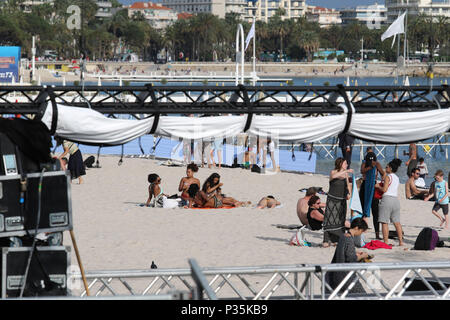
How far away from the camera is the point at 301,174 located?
26.9 meters

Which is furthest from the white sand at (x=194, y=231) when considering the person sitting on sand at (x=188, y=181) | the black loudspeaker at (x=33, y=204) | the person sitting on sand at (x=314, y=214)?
the black loudspeaker at (x=33, y=204)

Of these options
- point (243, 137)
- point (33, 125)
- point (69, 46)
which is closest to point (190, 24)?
point (69, 46)

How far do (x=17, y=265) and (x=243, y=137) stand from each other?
84.6ft

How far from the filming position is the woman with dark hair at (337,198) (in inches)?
531

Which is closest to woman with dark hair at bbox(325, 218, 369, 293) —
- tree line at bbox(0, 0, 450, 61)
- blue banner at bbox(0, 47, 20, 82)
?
blue banner at bbox(0, 47, 20, 82)

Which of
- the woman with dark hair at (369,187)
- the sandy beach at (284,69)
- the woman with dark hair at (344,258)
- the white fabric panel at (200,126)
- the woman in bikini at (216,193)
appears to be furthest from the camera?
the sandy beach at (284,69)

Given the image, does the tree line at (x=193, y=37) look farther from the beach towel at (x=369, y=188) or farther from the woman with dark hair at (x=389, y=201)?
the woman with dark hair at (x=389, y=201)

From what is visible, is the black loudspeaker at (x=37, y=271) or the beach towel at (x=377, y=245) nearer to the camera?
the black loudspeaker at (x=37, y=271)

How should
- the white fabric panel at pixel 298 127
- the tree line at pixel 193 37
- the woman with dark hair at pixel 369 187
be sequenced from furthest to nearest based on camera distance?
the tree line at pixel 193 37 → the woman with dark hair at pixel 369 187 → the white fabric panel at pixel 298 127

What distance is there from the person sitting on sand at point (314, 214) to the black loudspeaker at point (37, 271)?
7.55 meters

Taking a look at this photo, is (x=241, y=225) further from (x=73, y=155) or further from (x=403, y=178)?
(x=403, y=178)

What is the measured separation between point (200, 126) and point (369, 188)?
3.82m

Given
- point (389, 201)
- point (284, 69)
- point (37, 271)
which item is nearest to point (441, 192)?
point (389, 201)

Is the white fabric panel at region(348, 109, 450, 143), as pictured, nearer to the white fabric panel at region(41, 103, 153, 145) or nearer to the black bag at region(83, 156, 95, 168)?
the white fabric panel at region(41, 103, 153, 145)
